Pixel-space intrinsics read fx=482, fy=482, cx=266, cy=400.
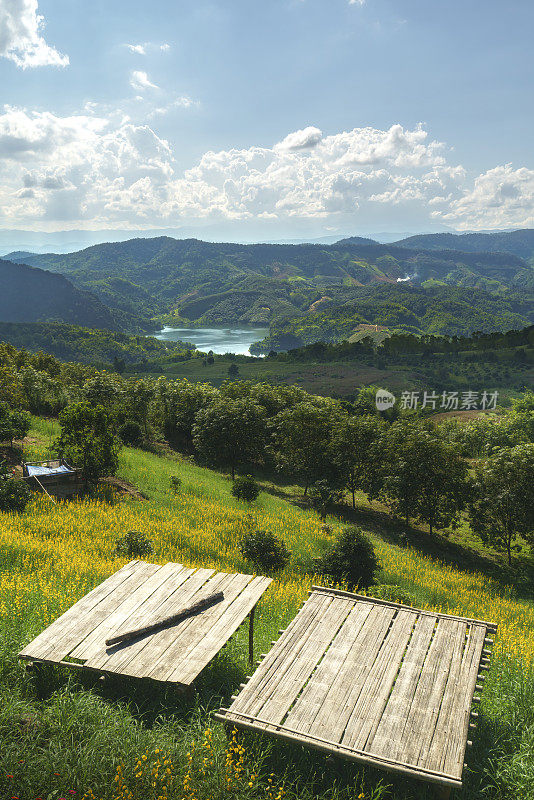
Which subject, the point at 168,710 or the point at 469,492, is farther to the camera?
the point at 469,492

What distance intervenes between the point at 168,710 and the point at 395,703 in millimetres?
2920

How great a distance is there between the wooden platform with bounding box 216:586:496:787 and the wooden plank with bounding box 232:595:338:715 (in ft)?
0.04

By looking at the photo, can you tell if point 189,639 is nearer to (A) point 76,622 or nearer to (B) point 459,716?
(A) point 76,622

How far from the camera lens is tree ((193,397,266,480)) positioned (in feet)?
110

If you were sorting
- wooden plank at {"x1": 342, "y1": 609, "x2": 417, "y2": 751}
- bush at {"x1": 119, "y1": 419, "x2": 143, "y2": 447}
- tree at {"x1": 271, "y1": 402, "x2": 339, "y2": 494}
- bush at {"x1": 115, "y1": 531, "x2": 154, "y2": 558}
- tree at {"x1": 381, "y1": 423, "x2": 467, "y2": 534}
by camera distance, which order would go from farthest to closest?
1. bush at {"x1": 119, "y1": 419, "x2": 143, "y2": 447}
2. tree at {"x1": 271, "y1": 402, "x2": 339, "y2": 494}
3. tree at {"x1": 381, "y1": 423, "x2": 467, "y2": 534}
4. bush at {"x1": 115, "y1": 531, "x2": 154, "y2": 558}
5. wooden plank at {"x1": 342, "y1": 609, "x2": 417, "y2": 751}

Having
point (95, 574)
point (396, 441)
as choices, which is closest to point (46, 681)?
point (95, 574)

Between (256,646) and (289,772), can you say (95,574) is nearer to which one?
(256,646)

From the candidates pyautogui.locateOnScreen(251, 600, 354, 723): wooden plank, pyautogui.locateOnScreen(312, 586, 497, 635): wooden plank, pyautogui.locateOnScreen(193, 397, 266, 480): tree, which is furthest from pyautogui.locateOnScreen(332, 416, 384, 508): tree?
pyautogui.locateOnScreen(251, 600, 354, 723): wooden plank

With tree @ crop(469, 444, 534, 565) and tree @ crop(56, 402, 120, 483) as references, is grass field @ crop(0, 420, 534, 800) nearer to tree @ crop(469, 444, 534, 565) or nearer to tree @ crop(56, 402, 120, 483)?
tree @ crop(56, 402, 120, 483)

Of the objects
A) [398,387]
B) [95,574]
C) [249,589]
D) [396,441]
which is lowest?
[398,387]

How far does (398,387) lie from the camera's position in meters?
118

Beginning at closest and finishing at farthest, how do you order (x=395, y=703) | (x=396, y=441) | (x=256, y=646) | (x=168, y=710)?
(x=395, y=703), (x=168, y=710), (x=256, y=646), (x=396, y=441)

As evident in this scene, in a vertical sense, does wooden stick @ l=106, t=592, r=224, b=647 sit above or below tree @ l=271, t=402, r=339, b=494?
above

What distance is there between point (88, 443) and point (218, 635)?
48.9 ft
